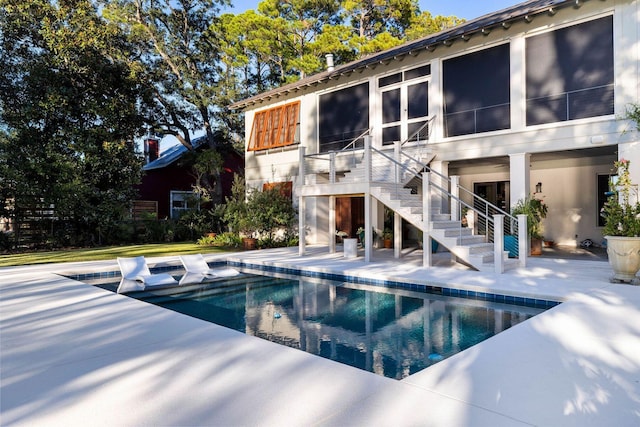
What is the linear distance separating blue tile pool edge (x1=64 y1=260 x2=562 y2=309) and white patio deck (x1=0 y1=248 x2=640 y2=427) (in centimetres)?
81

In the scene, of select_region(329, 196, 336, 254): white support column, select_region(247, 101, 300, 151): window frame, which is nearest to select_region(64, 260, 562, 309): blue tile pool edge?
select_region(329, 196, 336, 254): white support column

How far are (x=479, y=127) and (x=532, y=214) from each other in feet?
9.03

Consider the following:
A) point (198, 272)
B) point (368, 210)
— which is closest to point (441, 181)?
point (368, 210)

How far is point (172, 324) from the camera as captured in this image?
17.4 ft

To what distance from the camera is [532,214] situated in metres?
10.5

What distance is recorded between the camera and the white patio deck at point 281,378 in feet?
9.46

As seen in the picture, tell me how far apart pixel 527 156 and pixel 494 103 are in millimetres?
1692

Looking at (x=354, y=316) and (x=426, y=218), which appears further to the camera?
(x=426, y=218)

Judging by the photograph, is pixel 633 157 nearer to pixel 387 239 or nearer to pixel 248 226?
pixel 387 239

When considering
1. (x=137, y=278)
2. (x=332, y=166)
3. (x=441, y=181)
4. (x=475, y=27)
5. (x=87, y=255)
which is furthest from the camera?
(x=87, y=255)

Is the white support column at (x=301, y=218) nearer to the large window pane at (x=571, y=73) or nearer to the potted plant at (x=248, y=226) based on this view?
the potted plant at (x=248, y=226)

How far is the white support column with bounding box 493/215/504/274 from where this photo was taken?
8.35 meters

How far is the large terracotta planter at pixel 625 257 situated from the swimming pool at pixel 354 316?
219 centimetres

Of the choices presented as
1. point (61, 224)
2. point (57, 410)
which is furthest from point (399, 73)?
point (61, 224)
